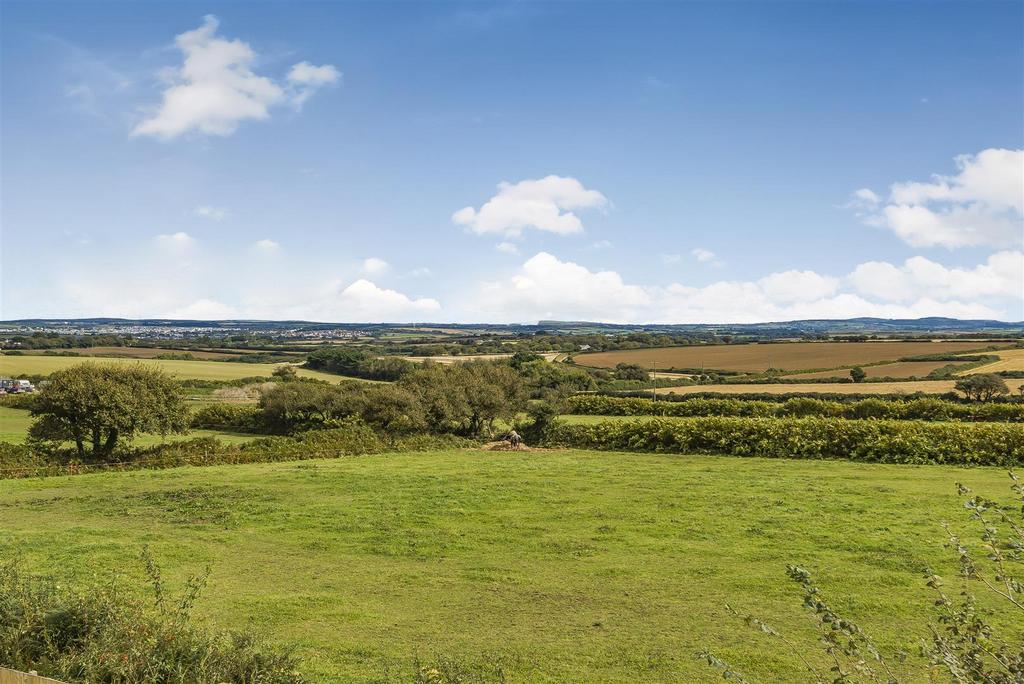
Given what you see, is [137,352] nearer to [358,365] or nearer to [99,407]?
[358,365]

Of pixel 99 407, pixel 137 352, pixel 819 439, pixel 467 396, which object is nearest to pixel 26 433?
pixel 99 407

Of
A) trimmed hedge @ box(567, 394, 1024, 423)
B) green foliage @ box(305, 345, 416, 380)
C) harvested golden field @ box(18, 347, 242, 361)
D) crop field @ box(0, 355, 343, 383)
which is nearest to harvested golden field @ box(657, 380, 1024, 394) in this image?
trimmed hedge @ box(567, 394, 1024, 423)

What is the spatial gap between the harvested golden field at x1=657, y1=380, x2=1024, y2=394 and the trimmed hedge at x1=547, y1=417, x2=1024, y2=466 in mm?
20978

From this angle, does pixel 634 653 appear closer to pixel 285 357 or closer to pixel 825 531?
pixel 825 531

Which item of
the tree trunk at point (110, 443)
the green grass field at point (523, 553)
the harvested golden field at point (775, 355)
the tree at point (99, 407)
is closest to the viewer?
the green grass field at point (523, 553)

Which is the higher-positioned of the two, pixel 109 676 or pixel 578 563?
pixel 109 676

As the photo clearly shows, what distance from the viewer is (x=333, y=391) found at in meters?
47.6

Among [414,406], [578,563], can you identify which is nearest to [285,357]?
[414,406]

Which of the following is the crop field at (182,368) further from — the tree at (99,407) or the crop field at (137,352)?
the tree at (99,407)

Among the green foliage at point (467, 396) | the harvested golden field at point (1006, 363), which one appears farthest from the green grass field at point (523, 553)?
the harvested golden field at point (1006, 363)

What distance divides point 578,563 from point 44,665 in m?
11.4

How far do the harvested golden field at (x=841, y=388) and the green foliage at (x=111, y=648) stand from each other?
179 feet

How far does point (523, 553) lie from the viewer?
1767cm

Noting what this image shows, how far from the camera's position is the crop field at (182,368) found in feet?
251
